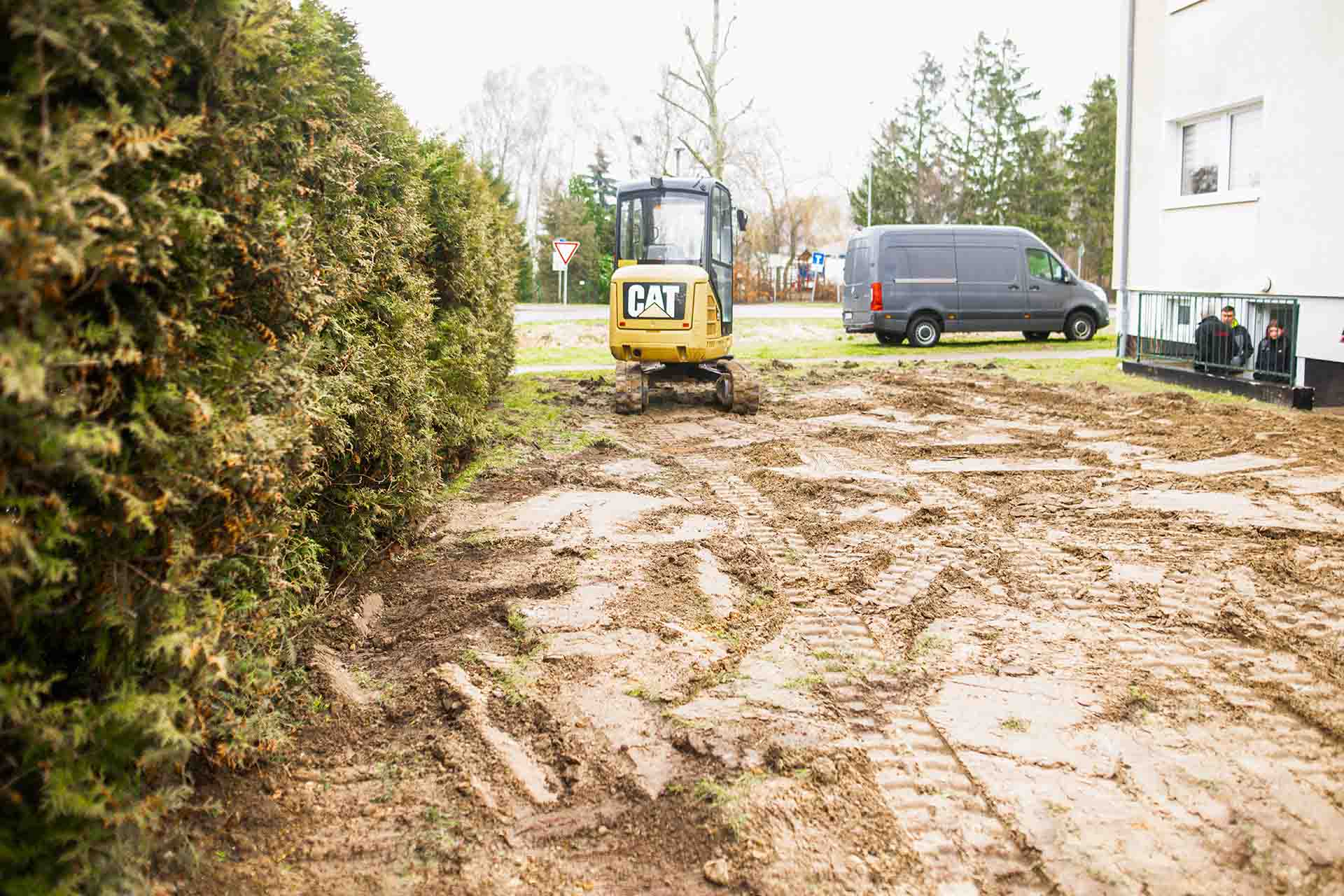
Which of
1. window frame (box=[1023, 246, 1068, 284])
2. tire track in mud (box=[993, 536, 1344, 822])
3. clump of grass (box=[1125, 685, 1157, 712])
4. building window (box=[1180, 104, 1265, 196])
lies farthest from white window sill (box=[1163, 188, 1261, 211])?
clump of grass (box=[1125, 685, 1157, 712])

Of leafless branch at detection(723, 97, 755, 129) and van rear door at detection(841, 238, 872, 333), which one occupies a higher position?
leafless branch at detection(723, 97, 755, 129)

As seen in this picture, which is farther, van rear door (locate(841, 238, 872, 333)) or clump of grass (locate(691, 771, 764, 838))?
van rear door (locate(841, 238, 872, 333))

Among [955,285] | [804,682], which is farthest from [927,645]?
[955,285]

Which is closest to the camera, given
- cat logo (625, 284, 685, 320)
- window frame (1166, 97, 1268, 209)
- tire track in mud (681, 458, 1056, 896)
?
tire track in mud (681, 458, 1056, 896)

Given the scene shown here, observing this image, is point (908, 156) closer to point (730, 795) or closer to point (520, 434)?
point (520, 434)

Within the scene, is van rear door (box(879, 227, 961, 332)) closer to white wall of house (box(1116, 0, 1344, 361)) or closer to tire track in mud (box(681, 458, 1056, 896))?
white wall of house (box(1116, 0, 1344, 361))

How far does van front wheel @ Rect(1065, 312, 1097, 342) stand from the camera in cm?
2502

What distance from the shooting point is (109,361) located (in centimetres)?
278

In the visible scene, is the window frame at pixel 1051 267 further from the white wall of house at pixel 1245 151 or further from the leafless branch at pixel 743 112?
the leafless branch at pixel 743 112

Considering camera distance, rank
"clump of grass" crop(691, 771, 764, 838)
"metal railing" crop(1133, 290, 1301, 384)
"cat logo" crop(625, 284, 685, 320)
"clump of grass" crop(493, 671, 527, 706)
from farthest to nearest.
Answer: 1. "metal railing" crop(1133, 290, 1301, 384)
2. "cat logo" crop(625, 284, 685, 320)
3. "clump of grass" crop(493, 671, 527, 706)
4. "clump of grass" crop(691, 771, 764, 838)

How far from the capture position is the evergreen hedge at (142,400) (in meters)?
2.56

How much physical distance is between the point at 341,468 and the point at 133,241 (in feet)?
11.2

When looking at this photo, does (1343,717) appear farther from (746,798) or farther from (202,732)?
(202,732)

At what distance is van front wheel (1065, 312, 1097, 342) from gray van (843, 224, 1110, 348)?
0.04 m
